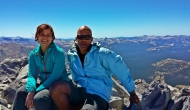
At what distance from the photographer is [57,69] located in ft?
14.9

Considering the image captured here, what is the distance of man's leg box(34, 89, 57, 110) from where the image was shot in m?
4.20

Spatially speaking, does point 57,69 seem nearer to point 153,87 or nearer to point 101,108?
point 101,108

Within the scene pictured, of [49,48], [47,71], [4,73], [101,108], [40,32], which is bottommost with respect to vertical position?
[4,73]

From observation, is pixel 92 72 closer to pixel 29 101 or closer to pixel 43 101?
pixel 43 101

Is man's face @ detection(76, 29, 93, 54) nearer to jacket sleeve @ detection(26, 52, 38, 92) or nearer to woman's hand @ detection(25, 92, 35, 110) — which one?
jacket sleeve @ detection(26, 52, 38, 92)

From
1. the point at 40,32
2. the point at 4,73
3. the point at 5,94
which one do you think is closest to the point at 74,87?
the point at 40,32

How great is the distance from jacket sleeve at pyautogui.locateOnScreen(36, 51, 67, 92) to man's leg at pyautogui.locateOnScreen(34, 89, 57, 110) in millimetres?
252

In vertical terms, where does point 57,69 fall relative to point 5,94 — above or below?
above

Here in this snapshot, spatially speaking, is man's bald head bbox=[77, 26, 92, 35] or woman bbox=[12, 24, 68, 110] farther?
man's bald head bbox=[77, 26, 92, 35]

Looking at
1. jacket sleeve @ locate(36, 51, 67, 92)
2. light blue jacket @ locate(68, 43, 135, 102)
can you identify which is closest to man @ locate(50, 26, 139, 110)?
light blue jacket @ locate(68, 43, 135, 102)

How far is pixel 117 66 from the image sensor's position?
4.69 meters

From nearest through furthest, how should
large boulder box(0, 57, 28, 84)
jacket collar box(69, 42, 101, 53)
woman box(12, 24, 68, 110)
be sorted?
1. woman box(12, 24, 68, 110)
2. jacket collar box(69, 42, 101, 53)
3. large boulder box(0, 57, 28, 84)

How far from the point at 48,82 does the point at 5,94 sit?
521 cm

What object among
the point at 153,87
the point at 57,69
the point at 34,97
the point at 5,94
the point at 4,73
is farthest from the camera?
the point at 4,73
